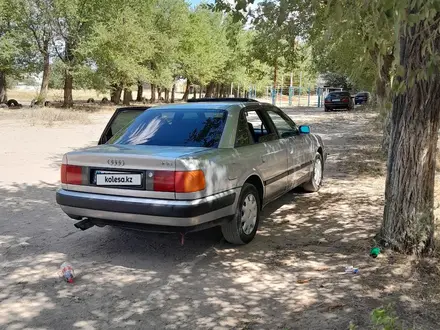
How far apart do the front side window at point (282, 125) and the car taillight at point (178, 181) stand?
2.28 m

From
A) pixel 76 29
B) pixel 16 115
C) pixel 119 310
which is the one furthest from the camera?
pixel 76 29

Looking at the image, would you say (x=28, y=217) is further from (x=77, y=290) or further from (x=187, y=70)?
(x=187, y=70)

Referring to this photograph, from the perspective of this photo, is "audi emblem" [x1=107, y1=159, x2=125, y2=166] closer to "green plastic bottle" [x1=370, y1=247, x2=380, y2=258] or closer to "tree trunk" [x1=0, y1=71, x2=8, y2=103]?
"green plastic bottle" [x1=370, y1=247, x2=380, y2=258]

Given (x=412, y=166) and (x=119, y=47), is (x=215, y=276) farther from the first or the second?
(x=119, y=47)

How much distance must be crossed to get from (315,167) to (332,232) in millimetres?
2217

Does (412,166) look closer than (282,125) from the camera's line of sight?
Yes

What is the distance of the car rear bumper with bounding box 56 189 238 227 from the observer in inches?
162

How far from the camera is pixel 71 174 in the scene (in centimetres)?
464

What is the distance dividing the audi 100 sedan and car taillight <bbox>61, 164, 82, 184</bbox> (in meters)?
0.01

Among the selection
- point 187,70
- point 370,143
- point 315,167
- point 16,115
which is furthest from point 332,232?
point 187,70

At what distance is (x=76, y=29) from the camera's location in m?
31.3

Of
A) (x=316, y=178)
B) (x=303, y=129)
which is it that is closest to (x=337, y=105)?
(x=316, y=178)

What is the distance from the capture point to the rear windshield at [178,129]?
4.88m

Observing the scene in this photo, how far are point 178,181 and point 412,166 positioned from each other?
2234mm
